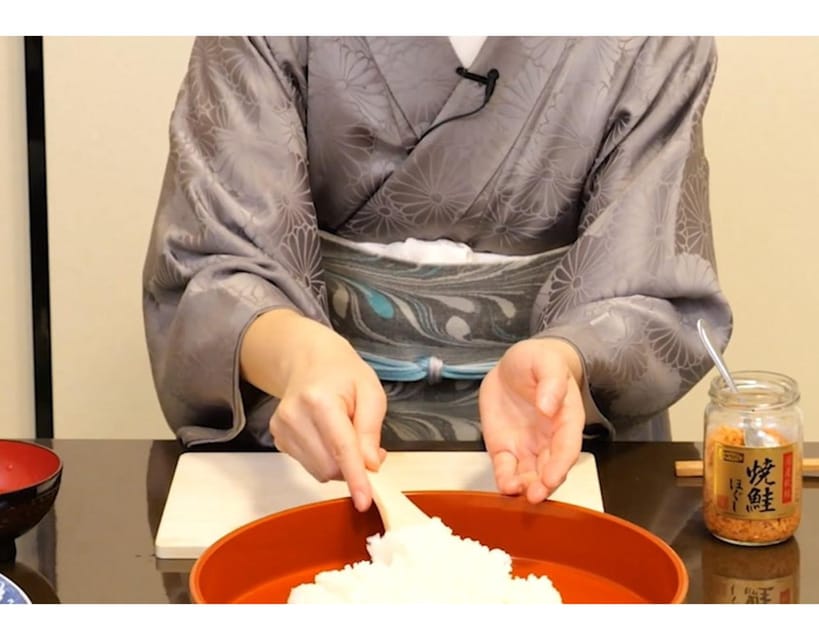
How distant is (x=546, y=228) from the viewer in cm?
127

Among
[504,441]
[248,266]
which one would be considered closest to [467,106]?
[248,266]

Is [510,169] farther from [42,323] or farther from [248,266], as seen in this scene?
[42,323]

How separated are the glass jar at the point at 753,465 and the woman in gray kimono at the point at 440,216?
22 cm

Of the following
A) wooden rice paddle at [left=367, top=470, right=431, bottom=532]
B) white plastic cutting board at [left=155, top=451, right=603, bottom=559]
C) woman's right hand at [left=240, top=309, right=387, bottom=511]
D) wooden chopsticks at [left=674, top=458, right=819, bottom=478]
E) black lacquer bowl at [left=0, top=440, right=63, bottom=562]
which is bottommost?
white plastic cutting board at [left=155, top=451, right=603, bottom=559]

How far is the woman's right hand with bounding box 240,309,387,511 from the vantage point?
2.83 feet

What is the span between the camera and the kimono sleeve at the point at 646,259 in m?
1.14

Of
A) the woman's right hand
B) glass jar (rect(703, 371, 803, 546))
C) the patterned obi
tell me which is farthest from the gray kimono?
glass jar (rect(703, 371, 803, 546))

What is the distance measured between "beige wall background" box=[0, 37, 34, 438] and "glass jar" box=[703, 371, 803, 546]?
148 cm

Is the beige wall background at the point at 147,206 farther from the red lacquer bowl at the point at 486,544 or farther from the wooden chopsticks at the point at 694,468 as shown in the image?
the red lacquer bowl at the point at 486,544

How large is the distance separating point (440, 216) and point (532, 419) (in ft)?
1.15

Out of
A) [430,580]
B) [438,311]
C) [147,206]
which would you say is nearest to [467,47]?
[438,311]

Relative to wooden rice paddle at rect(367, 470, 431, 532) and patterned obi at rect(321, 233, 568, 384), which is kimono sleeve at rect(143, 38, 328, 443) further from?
wooden rice paddle at rect(367, 470, 431, 532)

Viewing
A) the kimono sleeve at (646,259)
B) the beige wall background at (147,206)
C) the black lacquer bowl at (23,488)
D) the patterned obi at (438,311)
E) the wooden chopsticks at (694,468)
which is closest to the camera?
the black lacquer bowl at (23,488)

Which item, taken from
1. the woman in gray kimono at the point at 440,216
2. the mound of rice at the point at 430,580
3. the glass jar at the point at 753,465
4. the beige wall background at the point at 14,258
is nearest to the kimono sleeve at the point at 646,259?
the woman in gray kimono at the point at 440,216
